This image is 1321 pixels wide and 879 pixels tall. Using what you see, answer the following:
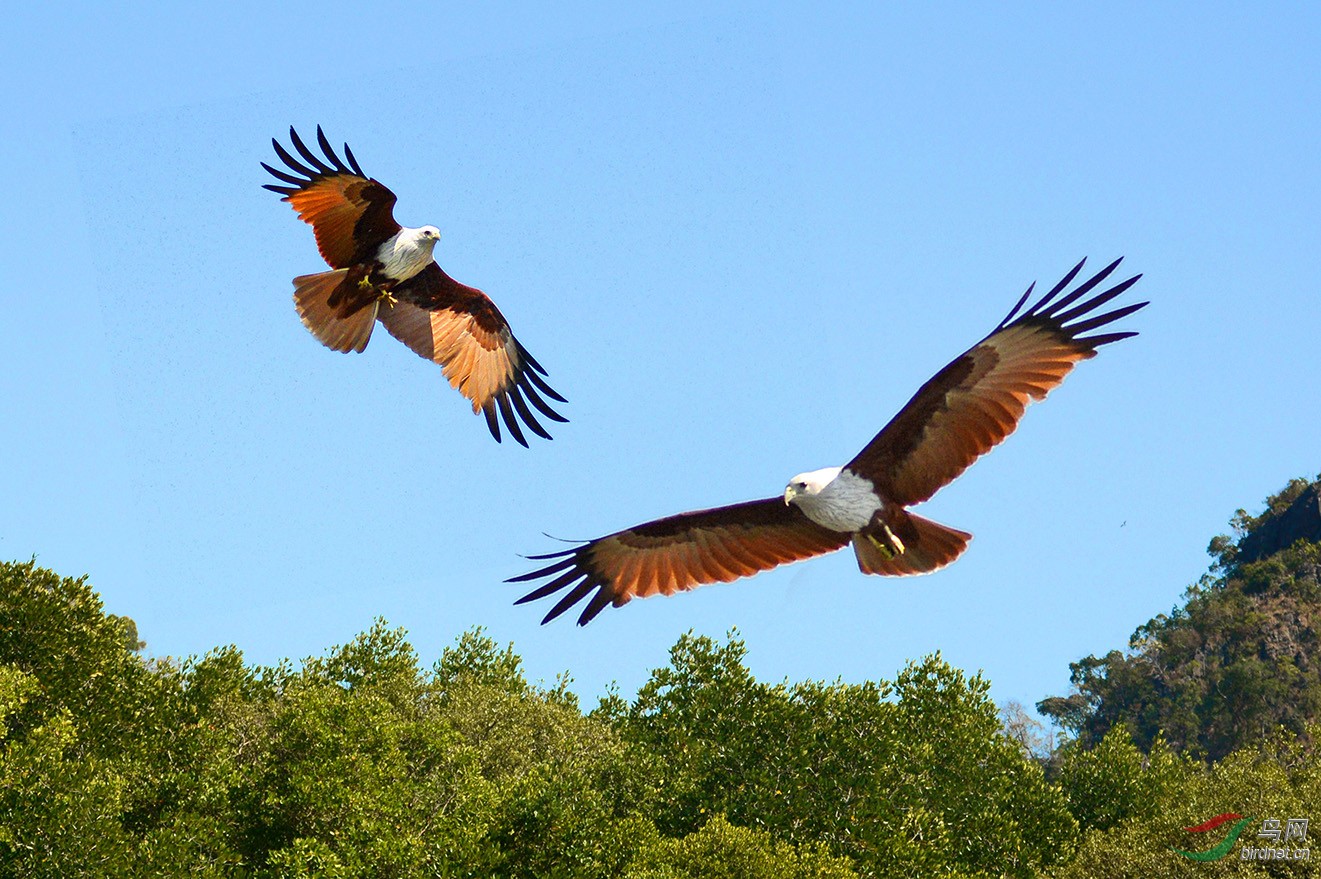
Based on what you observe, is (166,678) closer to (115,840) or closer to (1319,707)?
(115,840)

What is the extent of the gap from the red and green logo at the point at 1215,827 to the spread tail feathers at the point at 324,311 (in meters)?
17.3

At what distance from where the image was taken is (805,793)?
25.5 meters

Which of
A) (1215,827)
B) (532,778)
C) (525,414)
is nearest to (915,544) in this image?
(525,414)

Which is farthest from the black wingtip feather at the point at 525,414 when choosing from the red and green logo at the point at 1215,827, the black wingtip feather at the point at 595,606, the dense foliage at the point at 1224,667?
the dense foliage at the point at 1224,667

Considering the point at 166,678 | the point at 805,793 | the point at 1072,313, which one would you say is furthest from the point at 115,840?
the point at 1072,313

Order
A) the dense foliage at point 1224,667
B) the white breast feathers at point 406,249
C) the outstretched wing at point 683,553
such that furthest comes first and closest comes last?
1. the dense foliage at point 1224,667
2. the white breast feathers at point 406,249
3. the outstretched wing at point 683,553

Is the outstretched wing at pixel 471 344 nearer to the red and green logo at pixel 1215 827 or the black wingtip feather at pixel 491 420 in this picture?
the black wingtip feather at pixel 491 420

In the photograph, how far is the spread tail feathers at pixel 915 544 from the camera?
12695 mm

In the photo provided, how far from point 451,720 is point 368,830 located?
872 cm

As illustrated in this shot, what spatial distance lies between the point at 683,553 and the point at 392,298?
14.1 feet

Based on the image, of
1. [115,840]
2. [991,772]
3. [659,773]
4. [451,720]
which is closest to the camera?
[115,840]

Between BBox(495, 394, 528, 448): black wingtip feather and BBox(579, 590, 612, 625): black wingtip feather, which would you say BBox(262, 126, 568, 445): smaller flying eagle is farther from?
BBox(579, 590, 612, 625): black wingtip feather

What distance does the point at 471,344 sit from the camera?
16.7m

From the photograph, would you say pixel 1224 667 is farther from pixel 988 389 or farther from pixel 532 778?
pixel 988 389
